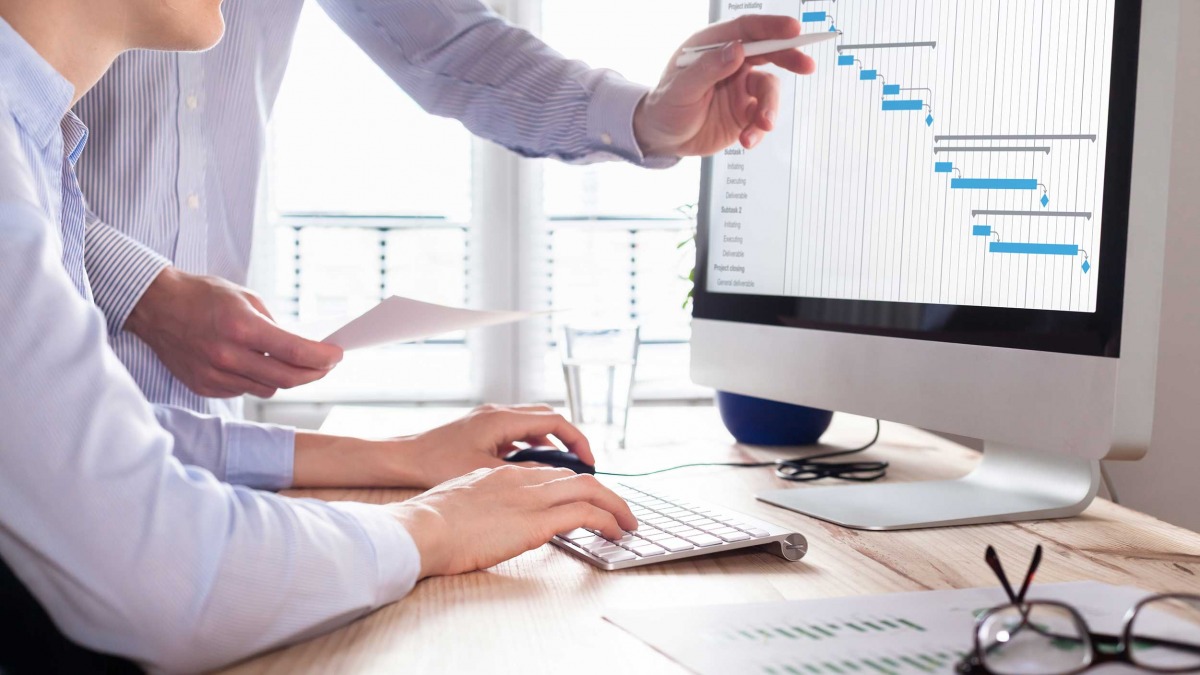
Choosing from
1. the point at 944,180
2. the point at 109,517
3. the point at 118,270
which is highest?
the point at 944,180

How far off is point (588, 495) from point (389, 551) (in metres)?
0.18

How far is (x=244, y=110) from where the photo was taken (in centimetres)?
142

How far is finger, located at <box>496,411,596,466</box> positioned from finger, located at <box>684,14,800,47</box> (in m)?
0.46

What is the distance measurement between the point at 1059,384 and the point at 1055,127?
22cm

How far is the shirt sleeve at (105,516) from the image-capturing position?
0.52 meters

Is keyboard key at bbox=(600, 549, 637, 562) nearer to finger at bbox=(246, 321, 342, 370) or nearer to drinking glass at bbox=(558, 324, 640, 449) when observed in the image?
finger at bbox=(246, 321, 342, 370)

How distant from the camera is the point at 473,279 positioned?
3.07 m

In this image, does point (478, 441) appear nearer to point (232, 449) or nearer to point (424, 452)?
point (424, 452)

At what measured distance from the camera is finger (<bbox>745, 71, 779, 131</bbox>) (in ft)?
3.66

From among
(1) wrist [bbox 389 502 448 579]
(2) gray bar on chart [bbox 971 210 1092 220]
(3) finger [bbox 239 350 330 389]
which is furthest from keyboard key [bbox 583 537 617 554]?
(2) gray bar on chart [bbox 971 210 1092 220]

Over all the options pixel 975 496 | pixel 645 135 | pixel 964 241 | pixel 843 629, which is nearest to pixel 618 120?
pixel 645 135

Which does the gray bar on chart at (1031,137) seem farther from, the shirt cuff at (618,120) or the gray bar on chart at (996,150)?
the shirt cuff at (618,120)

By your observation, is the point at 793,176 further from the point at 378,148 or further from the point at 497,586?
the point at 378,148

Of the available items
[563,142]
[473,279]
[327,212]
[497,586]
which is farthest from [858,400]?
[327,212]
